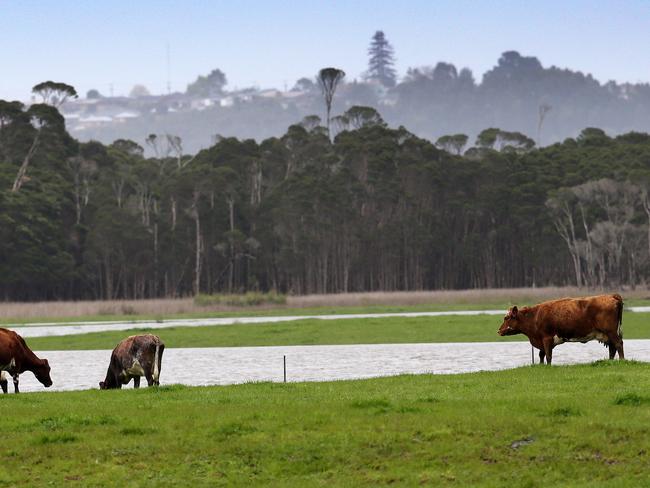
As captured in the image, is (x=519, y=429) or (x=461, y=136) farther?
(x=461, y=136)

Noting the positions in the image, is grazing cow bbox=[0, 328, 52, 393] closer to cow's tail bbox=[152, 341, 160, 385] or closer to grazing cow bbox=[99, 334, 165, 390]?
grazing cow bbox=[99, 334, 165, 390]

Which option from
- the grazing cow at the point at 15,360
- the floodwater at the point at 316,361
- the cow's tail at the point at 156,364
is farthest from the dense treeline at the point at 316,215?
the cow's tail at the point at 156,364

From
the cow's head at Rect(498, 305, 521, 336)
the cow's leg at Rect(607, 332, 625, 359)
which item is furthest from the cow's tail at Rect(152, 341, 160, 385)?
the cow's leg at Rect(607, 332, 625, 359)

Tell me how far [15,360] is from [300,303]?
213ft

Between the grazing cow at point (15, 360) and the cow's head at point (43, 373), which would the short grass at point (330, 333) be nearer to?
the cow's head at point (43, 373)

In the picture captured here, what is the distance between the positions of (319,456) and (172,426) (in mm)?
2868

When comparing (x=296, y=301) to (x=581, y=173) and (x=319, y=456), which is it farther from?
(x=319, y=456)

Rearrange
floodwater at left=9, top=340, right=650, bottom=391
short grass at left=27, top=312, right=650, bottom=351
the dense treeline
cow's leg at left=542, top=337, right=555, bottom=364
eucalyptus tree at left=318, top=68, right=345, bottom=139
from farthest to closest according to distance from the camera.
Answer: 1. eucalyptus tree at left=318, top=68, right=345, bottom=139
2. the dense treeline
3. short grass at left=27, top=312, right=650, bottom=351
4. floodwater at left=9, top=340, right=650, bottom=391
5. cow's leg at left=542, top=337, right=555, bottom=364

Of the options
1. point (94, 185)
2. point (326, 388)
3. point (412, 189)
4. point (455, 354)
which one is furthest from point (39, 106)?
point (326, 388)

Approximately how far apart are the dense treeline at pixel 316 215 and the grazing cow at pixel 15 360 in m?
87.2

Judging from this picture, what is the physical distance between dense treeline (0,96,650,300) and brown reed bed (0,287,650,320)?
2307 centimetres

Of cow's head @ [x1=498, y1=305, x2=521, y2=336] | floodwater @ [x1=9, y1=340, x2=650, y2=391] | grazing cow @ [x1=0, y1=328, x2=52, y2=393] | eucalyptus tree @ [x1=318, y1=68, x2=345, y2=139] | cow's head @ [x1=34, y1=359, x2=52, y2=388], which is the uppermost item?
eucalyptus tree @ [x1=318, y1=68, x2=345, y2=139]

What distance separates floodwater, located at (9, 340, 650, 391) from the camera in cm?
3095

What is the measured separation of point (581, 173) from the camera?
127125 millimetres
